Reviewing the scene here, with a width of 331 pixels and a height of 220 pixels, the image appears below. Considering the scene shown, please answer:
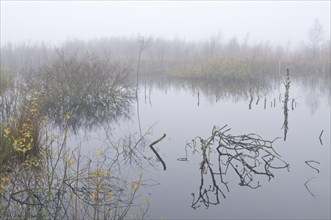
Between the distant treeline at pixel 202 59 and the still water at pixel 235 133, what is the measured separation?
4.80m

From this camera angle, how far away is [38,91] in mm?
12227

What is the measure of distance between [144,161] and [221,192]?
1.93m

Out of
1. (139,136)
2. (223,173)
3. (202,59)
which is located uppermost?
(202,59)

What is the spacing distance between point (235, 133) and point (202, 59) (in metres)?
18.6

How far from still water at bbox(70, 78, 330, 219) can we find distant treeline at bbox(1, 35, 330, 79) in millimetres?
4801

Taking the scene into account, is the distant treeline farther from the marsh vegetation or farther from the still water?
the still water

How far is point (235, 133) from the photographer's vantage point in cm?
955

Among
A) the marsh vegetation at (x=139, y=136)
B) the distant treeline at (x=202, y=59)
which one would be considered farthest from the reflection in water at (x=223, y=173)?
the distant treeline at (x=202, y=59)

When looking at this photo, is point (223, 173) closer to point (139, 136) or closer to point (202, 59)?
point (139, 136)

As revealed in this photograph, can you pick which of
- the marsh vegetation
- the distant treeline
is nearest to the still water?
the marsh vegetation

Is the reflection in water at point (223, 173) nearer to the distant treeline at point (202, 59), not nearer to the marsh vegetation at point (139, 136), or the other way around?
the marsh vegetation at point (139, 136)

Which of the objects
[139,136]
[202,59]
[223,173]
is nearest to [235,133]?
[139,136]

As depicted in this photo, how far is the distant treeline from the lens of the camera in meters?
22.9

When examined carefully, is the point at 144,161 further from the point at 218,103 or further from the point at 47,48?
the point at 47,48
